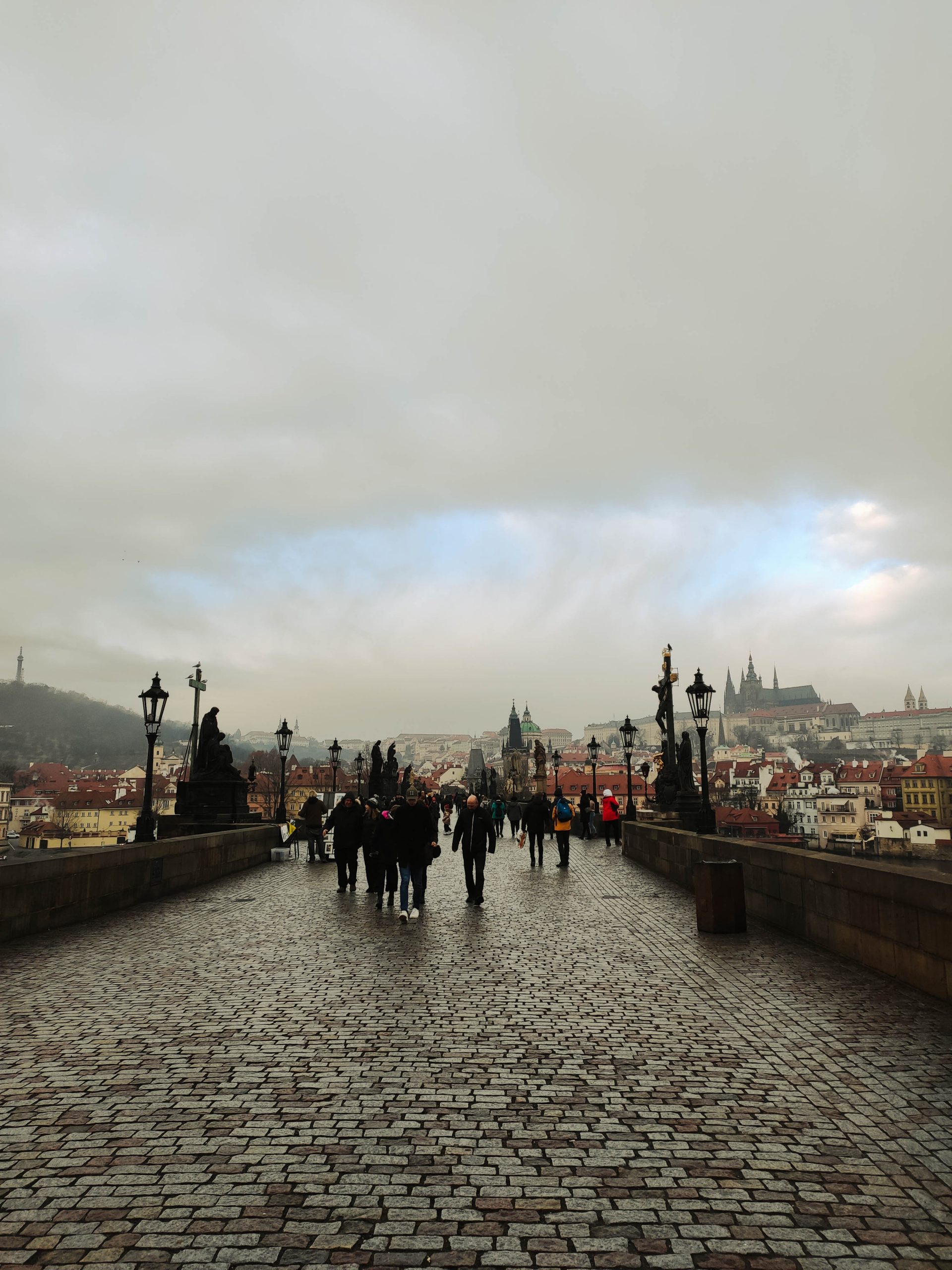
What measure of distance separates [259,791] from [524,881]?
83488mm

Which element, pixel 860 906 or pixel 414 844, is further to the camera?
pixel 414 844

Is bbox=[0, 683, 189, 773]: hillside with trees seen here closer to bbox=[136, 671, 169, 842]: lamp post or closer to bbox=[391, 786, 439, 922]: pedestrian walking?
bbox=[136, 671, 169, 842]: lamp post

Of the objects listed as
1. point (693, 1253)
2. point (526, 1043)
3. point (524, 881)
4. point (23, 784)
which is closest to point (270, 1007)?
point (526, 1043)

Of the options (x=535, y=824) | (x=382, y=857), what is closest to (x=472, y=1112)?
(x=382, y=857)

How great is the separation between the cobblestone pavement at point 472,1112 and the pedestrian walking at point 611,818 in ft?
57.7

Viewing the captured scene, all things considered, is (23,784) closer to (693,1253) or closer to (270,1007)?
(270,1007)

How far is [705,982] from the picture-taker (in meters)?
7.76

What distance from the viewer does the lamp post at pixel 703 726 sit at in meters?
19.5

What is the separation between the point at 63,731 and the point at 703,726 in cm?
13848

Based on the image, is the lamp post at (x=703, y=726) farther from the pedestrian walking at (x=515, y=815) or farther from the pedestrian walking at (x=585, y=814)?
the pedestrian walking at (x=515, y=815)

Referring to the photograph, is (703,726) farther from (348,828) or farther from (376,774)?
(376,774)

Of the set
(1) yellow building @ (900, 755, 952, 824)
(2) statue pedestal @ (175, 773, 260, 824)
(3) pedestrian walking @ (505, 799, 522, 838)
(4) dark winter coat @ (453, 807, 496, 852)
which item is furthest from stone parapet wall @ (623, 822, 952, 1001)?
(3) pedestrian walking @ (505, 799, 522, 838)

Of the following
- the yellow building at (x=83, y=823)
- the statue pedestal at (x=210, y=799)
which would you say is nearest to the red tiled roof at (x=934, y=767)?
the statue pedestal at (x=210, y=799)

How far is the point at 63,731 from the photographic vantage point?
13912 cm
